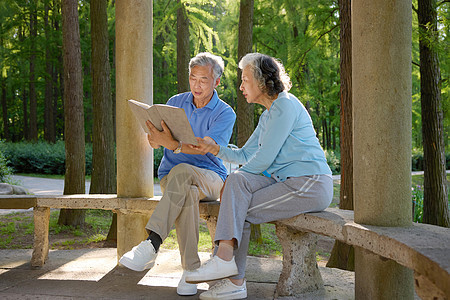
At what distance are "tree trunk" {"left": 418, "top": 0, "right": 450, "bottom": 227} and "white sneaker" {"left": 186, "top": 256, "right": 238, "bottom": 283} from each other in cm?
569

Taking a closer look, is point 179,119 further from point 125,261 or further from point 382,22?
point 382,22

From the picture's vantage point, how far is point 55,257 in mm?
4949

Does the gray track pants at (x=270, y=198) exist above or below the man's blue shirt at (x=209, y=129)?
below

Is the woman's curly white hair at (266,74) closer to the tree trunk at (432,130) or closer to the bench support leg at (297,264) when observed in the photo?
the bench support leg at (297,264)

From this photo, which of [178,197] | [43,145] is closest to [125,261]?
[178,197]

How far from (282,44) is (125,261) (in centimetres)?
1029

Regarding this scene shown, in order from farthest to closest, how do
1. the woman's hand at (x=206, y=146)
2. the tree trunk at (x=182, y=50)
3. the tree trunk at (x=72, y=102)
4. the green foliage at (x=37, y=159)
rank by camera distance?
the green foliage at (x=37, y=159) < the tree trunk at (x=182, y=50) < the tree trunk at (x=72, y=102) < the woman's hand at (x=206, y=146)

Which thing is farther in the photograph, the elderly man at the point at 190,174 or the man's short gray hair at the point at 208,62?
the man's short gray hair at the point at 208,62

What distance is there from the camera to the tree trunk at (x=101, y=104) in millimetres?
7535

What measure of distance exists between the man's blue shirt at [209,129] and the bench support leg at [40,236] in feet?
4.19

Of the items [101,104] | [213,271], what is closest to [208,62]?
[213,271]

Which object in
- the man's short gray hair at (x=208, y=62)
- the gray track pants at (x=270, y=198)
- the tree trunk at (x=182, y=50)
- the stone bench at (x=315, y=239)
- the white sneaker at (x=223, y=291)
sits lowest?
the white sneaker at (x=223, y=291)

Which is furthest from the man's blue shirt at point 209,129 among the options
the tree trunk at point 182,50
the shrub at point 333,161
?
the shrub at point 333,161

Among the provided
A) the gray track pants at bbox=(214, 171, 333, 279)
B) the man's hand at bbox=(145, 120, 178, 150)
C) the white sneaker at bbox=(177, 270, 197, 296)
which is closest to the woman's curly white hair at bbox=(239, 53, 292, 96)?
the gray track pants at bbox=(214, 171, 333, 279)
